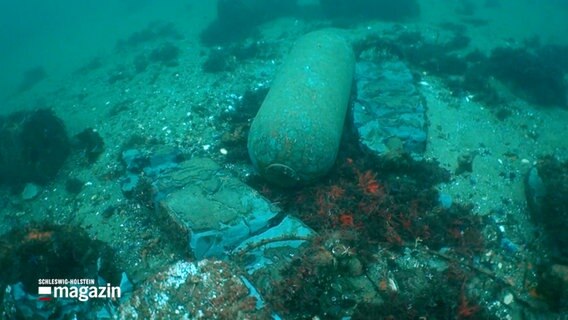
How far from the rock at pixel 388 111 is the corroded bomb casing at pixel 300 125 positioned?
32.9 inches

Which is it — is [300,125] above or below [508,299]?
above

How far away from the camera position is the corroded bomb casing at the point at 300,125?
17.5 ft

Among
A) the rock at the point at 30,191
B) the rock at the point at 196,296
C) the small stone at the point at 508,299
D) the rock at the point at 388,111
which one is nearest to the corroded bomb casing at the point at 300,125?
the rock at the point at 388,111

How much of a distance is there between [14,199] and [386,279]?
8.26 meters

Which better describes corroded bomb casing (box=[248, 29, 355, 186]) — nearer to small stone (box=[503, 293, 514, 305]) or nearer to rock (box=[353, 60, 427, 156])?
rock (box=[353, 60, 427, 156])

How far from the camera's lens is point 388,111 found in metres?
7.33

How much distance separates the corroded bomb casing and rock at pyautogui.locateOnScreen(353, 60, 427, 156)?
2.74 feet

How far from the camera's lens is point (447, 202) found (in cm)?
607

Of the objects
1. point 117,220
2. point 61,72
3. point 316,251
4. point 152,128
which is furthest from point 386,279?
point 61,72

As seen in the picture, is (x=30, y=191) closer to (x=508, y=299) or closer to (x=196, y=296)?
(x=196, y=296)

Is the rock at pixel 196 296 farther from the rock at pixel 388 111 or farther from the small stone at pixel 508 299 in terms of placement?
the rock at pixel 388 111

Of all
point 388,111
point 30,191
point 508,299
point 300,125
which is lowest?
point 30,191

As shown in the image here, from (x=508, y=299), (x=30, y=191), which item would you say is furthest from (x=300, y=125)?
(x=30, y=191)

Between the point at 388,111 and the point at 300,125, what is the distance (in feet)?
8.97
